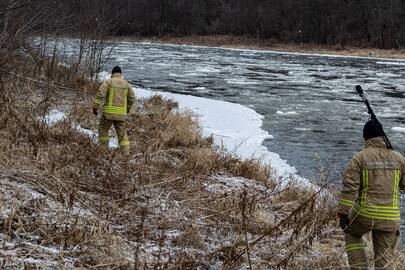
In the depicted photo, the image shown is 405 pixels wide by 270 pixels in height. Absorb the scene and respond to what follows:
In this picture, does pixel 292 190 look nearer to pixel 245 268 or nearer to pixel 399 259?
pixel 399 259

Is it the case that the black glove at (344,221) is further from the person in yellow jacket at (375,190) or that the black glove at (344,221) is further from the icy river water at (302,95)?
the icy river water at (302,95)

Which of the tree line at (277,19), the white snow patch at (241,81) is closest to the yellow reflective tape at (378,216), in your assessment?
the white snow patch at (241,81)

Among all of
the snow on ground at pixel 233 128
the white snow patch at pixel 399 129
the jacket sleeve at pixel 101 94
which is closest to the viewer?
the jacket sleeve at pixel 101 94

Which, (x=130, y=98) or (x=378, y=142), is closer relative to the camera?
(x=378, y=142)

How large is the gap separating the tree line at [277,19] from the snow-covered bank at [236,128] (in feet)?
86.1

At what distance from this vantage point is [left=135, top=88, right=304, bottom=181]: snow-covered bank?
10781 mm

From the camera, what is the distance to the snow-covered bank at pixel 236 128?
10.8 meters

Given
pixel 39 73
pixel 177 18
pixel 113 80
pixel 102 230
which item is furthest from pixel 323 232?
pixel 177 18

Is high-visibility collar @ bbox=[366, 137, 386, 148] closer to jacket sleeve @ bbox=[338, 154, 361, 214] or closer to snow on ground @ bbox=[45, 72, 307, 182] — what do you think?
jacket sleeve @ bbox=[338, 154, 361, 214]

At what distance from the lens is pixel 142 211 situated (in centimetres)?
397

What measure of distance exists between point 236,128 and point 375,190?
384 inches

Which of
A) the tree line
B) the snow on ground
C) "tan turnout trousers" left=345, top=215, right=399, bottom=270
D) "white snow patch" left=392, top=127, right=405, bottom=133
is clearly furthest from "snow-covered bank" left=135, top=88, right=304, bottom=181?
the tree line

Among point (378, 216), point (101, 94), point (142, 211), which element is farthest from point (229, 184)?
point (142, 211)

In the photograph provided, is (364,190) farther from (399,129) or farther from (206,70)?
(206,70)
